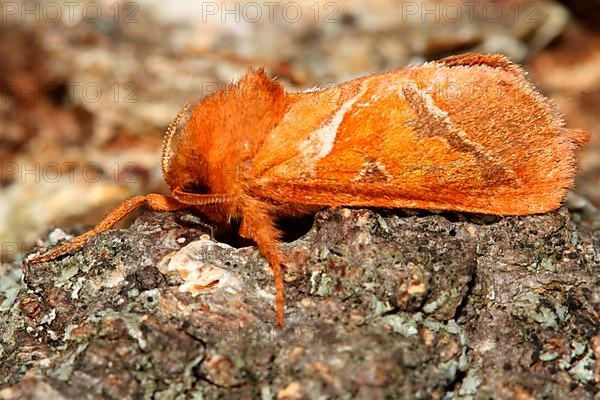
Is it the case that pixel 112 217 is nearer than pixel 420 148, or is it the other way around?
pixel 420 148

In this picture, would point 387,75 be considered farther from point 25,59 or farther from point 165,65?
point 25,59

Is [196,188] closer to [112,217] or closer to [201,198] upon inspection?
[201,198]

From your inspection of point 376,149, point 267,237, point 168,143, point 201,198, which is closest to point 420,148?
point 376,149

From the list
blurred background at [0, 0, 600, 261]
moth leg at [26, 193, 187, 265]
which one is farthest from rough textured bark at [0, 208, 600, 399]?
blurred background at [0, 0, 600, 261]

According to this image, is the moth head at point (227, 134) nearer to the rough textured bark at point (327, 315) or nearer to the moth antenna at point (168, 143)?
the moth antenna at point (168, 143)

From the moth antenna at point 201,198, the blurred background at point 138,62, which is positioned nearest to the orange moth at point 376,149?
the moth antenna at point 201,198

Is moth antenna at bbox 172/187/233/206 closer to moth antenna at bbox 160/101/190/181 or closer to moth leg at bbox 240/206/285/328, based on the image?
moth leg at bbox 240/206/285/328

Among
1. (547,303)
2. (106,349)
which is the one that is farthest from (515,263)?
(106,349)
